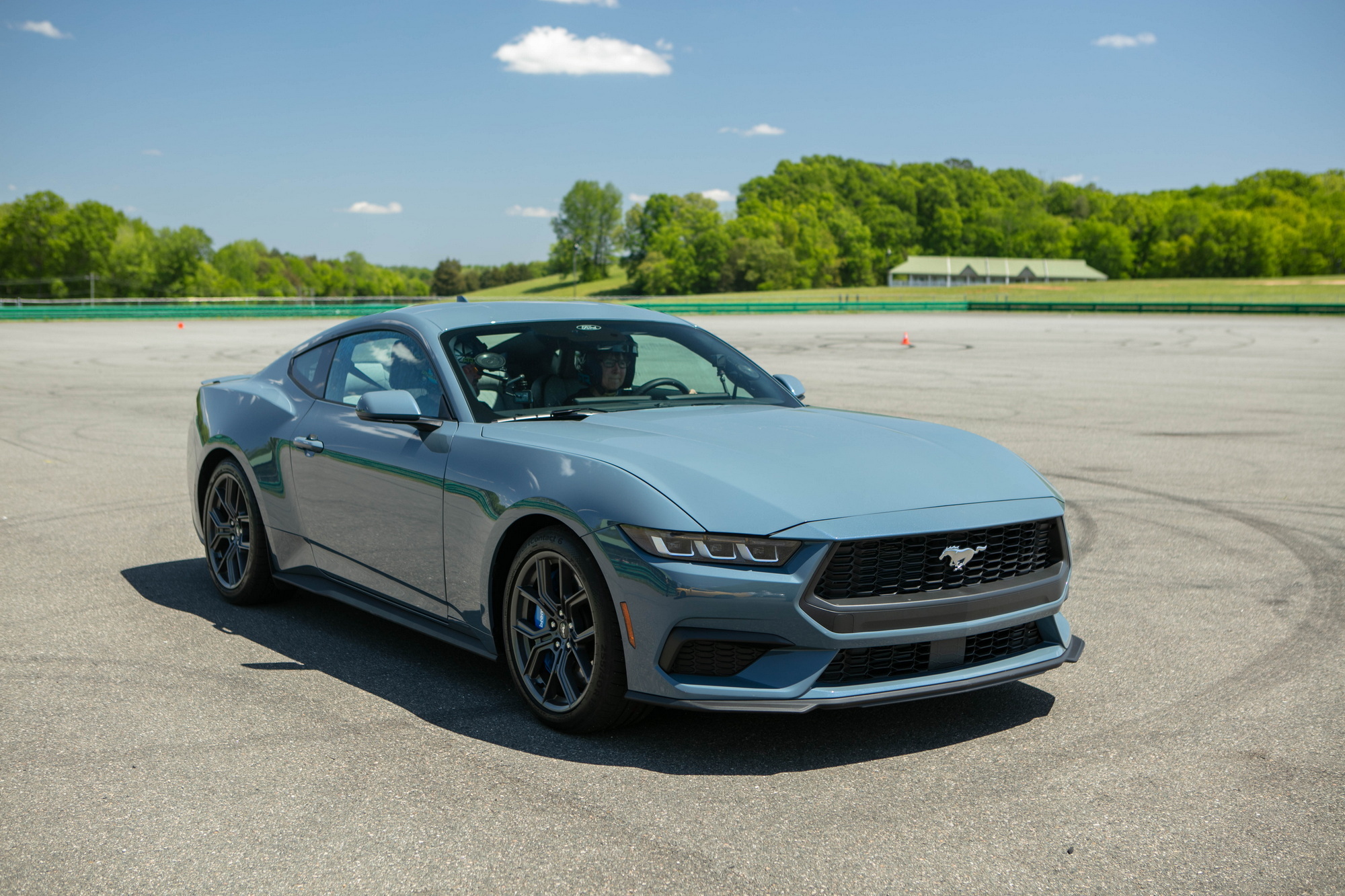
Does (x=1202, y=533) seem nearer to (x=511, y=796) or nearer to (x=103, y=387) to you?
(x=511, y=796)

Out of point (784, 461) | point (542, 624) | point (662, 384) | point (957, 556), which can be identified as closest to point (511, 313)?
point (662, 384)

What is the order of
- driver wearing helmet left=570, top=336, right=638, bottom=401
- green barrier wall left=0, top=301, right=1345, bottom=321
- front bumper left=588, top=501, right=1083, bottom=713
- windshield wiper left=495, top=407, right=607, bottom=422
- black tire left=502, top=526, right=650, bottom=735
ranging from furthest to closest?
1. green barrier wall left=0, top=301, right=1345, bottom=321
2. driver wearing helmet left=570, top=336, right=638, bottom=401
3. windshield wiper left=495, top=407, right=607, bottom=422
4. black tire left=502, top=526, right=650, bottom=735
5. front bumper left=588, top=501, right=1083, bottom=713

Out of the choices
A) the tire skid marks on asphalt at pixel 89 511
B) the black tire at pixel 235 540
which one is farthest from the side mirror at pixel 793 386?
the tire skid marks on asphalt at pixel 89 511

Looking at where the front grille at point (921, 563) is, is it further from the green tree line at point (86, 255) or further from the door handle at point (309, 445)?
the green tree line at point (86, 255)

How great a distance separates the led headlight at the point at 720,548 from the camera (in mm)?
3432

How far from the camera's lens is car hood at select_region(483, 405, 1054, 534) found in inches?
139

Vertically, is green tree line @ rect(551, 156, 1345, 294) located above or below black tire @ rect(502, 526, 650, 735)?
above

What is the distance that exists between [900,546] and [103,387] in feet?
57.3

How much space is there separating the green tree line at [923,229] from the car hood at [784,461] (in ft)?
464

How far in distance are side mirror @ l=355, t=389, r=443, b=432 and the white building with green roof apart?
160 metres

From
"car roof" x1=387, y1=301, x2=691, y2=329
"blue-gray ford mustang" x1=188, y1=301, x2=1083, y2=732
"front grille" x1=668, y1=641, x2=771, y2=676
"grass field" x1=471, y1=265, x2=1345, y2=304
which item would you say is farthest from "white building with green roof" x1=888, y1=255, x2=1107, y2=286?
"front grille" x1=668, y1=641, x2=771, y2=676

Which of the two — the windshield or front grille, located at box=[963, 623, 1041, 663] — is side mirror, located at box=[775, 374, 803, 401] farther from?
front grille, located at box=[963, 623, 1041, 663]

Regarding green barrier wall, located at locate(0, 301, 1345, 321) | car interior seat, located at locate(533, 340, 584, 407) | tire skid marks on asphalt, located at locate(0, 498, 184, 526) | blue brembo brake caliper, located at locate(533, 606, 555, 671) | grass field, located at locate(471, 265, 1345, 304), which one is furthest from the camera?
grass field, located at locate(471, 265, 1345, 304)

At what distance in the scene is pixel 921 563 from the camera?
357 centimetres
